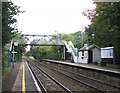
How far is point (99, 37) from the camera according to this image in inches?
599

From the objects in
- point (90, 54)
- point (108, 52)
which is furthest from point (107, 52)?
point (90, 54)

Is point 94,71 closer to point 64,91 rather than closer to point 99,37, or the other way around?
point 99,37


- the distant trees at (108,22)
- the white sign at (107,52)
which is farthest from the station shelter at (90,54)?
the distant trees at (108,22)

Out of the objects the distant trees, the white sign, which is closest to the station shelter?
the white sign

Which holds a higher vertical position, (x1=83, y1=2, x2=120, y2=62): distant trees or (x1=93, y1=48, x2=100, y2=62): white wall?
(x1=83, y1=2, x2=120, y2=62): distant trees

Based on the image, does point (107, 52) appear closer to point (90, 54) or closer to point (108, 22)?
point (108, 22)

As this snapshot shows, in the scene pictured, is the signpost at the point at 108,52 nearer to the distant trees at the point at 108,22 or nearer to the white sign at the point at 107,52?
the white sign at the point at 107,52

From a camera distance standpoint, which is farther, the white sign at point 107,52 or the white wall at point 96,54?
the white wall at point 96,54

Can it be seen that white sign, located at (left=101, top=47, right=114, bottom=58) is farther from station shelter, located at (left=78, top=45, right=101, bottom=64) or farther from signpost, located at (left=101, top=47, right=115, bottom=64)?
station shelter, located at (left=78, top=45, right=101, bottom=64)

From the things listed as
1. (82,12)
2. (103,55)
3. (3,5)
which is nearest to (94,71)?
(103,55)

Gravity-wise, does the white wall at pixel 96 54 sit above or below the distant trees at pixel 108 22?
below

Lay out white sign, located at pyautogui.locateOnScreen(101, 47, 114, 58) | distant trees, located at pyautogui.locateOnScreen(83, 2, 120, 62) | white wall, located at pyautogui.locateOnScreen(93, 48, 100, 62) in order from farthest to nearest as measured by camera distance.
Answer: white wall, located at pyautogui.locateOnScreen(93, 48, 100, 62)
white sign, located at pyautogui.locateOnScreen(101, 47, 114, 58)
distant trees, located at pyautogui.locateOnScreen(83, 2, 120, 62)

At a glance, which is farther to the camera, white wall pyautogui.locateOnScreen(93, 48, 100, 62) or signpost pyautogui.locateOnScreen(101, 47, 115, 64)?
white wall pyautogui.locateOnScreen(93, 48, 100, 62)

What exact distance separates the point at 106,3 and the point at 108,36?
3253mm
